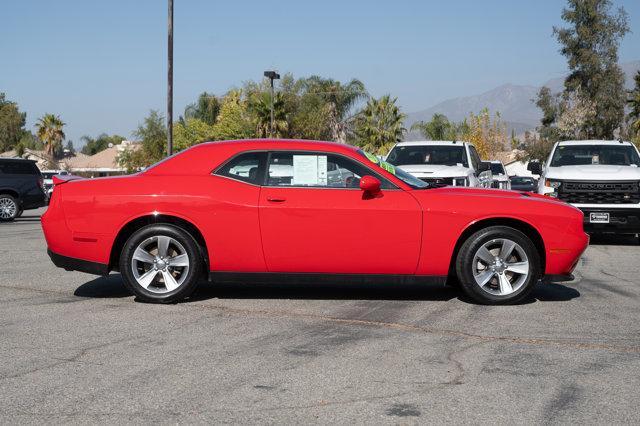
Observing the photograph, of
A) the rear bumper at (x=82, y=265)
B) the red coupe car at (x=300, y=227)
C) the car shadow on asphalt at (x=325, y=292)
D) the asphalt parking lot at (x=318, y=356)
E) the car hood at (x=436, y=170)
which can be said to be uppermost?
the car hood at (x=436, y=170)

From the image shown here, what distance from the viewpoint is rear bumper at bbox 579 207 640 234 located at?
13852mm

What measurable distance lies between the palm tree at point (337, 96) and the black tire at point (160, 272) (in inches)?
1940

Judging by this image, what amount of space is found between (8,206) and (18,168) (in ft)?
3.77

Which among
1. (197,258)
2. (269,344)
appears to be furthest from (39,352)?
(197,258)

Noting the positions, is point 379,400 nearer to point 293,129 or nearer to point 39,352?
point 39,352

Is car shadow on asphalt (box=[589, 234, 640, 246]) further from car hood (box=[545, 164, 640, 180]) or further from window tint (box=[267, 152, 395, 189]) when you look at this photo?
window tint (box=[267, 152, 395, 189])

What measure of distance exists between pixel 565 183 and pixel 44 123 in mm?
91867

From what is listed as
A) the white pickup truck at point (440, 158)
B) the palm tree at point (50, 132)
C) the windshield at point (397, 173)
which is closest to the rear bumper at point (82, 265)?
the windshield at point (397, 173)

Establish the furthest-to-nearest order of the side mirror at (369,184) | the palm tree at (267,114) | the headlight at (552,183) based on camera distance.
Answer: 1. the palm tree at (267,114)
2. the headlight at (552,183)
3. the side mirror at (369,184)

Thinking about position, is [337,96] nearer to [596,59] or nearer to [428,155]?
[596,59]

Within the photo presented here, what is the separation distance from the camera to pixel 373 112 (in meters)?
68.1

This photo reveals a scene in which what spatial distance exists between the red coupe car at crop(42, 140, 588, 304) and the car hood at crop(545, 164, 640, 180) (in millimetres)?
6643

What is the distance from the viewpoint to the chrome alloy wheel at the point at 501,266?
779 cm

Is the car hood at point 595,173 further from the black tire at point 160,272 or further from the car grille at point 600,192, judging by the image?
the black tire at point 160,272
